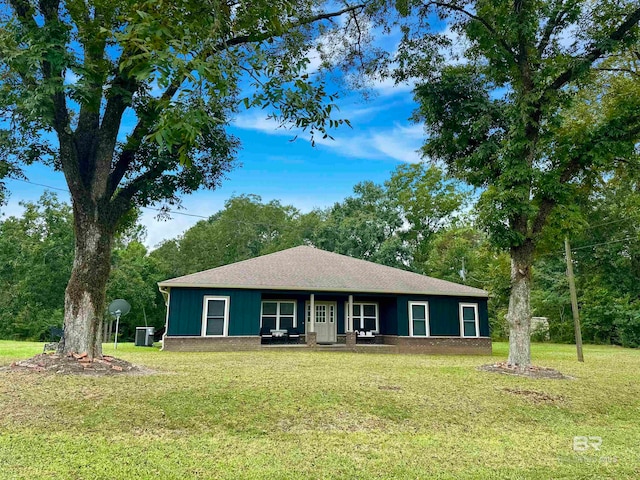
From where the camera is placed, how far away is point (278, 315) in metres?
18.0

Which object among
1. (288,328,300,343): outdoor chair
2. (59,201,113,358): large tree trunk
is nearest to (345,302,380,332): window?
(288,328,300,343): outdoor chair

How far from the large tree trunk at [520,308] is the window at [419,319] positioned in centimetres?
668

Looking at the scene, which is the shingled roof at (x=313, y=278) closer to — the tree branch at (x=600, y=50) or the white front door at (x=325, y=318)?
the white front door at (x=325, y=318)

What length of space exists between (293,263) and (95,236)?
1121 centimetres

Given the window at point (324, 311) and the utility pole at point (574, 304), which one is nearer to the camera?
the utility pole at point (574, 304)

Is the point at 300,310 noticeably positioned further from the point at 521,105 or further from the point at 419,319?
the point at 521,105

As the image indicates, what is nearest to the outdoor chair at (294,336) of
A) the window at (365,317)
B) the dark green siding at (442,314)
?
the window at (365,317)

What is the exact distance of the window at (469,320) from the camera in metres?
17.3

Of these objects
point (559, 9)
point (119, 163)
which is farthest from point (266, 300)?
point (559, 9)

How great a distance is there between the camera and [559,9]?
9.88 metres

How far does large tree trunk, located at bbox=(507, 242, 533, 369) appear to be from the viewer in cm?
1007

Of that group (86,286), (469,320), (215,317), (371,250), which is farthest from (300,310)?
(371,250)

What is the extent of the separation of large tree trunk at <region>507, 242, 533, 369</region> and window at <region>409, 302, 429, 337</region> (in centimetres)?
668

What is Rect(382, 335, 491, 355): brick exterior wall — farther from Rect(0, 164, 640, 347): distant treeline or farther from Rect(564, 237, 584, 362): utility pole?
Rect(0, 164, 640, 347): distant treeline
